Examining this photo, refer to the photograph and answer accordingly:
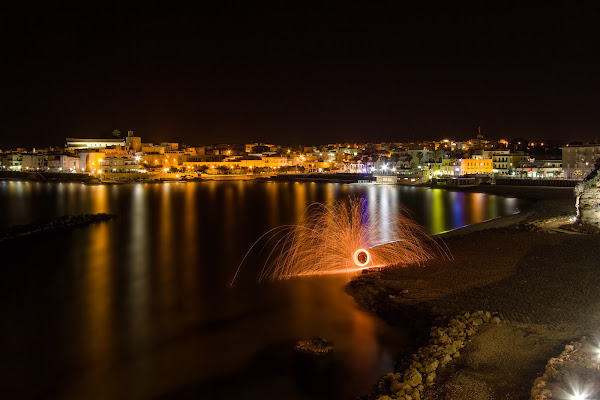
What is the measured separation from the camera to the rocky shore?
18331 millimetres

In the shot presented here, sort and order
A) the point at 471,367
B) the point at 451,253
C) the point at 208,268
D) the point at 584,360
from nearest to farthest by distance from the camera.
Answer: the point at 584,360, the point at 471,367, the point at 451,253, the point at 208,268

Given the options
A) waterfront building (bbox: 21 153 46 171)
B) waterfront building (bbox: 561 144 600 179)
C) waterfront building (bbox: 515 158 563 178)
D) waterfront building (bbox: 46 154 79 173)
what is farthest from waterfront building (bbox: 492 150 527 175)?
waterfront building (bbox: 21 153 46 171)

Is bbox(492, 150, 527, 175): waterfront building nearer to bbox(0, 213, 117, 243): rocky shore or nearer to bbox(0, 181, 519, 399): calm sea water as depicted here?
bbox(0, 213, 117, 243): rocky shore

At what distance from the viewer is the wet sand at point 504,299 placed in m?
5.27

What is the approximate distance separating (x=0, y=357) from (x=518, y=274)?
912 centimetres

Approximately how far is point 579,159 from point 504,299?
44.5m

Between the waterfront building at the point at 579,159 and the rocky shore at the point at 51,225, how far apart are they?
42124 millimetres

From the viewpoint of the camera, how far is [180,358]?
689cm

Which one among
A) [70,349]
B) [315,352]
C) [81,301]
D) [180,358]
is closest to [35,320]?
[81,301]

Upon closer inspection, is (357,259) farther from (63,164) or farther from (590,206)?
(63,164)

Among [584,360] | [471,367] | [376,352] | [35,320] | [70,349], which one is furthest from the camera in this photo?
[35,320]

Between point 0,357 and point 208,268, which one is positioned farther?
point 208,268

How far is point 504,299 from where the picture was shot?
24.7 feet

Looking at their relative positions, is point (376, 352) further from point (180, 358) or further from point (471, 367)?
point (180, 358)
